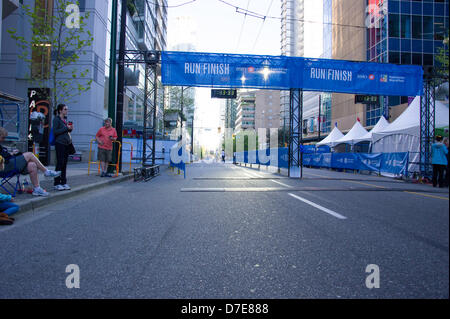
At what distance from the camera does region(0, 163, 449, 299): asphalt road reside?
6.10 ft

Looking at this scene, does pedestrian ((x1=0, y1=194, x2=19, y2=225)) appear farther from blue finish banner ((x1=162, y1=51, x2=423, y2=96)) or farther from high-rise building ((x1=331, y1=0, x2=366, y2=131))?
high-rise building ((x1=331, y1=0, x2=366, y2=131))

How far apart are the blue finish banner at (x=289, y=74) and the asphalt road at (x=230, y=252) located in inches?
411

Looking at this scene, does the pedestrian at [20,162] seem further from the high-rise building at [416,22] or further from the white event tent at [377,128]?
the white event tent at [377,128]

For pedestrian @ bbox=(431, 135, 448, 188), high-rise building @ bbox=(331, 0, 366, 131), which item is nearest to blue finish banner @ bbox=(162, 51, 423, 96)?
pedestrian @ bbox=(431, 135, 448, 188)

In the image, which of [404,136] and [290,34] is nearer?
[404,136]

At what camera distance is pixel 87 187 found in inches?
289

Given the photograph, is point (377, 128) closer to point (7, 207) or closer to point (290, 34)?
point (7, 207)

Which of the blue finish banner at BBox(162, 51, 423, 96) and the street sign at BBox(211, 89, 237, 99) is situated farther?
the street sign at BBox(211, 89, 237, 99)

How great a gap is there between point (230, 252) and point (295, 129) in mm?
12760

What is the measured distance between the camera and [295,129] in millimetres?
14766

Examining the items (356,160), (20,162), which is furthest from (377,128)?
(20,162)

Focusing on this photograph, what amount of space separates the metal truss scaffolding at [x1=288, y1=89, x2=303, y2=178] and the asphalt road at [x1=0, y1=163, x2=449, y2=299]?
9.60 meters
